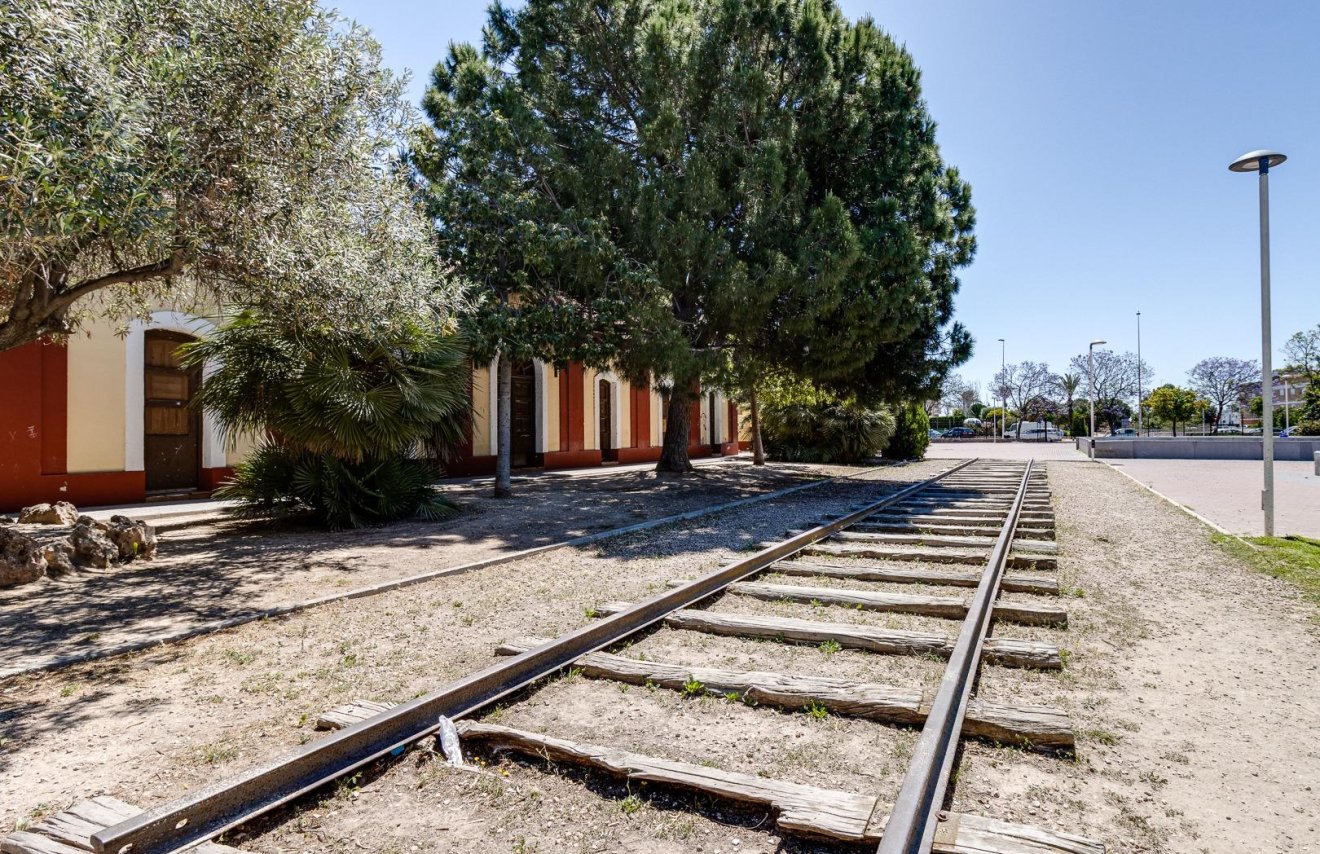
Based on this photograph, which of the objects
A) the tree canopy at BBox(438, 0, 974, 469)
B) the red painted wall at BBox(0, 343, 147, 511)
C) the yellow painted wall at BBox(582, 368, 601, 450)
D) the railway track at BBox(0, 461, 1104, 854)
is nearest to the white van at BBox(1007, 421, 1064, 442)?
the yellow painted wall at BBox(582, 368, 601, 450)

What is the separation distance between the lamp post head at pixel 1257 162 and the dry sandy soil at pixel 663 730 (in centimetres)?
550

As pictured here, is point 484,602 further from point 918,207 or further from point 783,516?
point 918,207

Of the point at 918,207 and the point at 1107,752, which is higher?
the point at 918,207

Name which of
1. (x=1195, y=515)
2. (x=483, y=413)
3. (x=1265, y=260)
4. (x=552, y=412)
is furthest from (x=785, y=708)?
(x=552, y=412)

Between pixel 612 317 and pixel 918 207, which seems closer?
pixel 612 317

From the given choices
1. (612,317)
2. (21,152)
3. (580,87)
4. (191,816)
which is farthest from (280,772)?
(580,87)

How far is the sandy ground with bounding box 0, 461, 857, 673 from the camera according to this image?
5035mm

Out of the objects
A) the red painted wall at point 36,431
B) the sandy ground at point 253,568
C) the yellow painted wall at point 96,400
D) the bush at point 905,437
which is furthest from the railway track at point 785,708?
the bush at point 905,437

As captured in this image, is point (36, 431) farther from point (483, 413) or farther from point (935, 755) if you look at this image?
point (935, 755)

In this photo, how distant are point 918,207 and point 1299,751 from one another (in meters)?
14.3

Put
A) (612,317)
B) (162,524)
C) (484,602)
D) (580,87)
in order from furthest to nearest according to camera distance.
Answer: (580,87) < (612,317) < (162,524) < (484,602)

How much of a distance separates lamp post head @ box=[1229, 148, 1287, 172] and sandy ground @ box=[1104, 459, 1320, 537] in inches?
177

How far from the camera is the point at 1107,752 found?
3.03 metres

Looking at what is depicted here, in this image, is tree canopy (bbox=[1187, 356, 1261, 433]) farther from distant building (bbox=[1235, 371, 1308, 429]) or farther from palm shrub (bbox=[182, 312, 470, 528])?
palm shrub (bbox=[182, 312, 470, 528])
